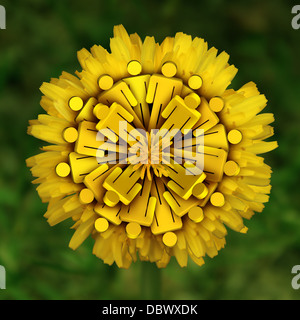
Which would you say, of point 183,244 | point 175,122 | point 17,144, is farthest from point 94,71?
point 17,144

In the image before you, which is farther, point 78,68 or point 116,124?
point 78,68

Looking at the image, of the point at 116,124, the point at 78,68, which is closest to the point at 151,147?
the point at 116,124

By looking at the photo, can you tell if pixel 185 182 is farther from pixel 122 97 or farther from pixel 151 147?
pixel 122 97

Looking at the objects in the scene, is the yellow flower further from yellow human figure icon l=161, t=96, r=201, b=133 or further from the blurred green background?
the blurred green background

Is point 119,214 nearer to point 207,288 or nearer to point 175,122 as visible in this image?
point 175,122

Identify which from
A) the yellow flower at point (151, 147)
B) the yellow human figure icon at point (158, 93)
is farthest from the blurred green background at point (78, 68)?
the yellow human figure icon at point (158, 93)

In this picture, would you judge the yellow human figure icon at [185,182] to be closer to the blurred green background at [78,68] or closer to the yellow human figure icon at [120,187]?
the yellow human figure icon at [120,187]

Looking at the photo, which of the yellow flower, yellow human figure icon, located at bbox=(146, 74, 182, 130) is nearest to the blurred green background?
the yellow flower
